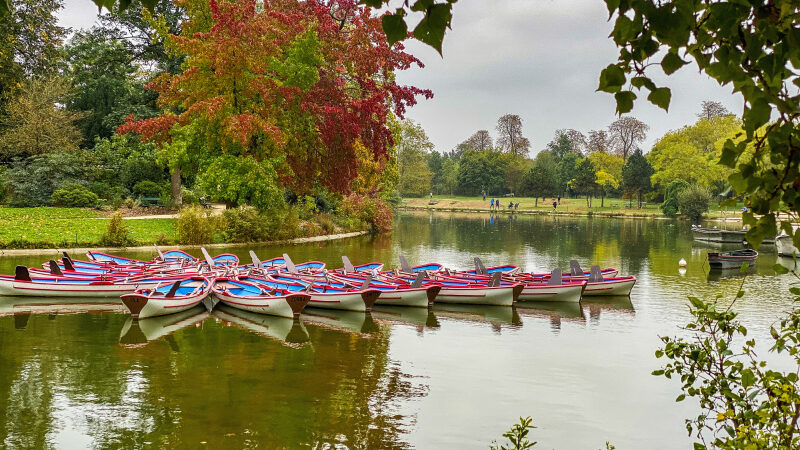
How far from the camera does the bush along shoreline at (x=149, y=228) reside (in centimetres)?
2477

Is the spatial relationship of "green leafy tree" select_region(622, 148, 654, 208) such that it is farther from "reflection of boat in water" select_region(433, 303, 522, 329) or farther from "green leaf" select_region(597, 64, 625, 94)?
"green leaf" select_region(597, 64, 625, 94)

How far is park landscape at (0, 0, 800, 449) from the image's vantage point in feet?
9.34

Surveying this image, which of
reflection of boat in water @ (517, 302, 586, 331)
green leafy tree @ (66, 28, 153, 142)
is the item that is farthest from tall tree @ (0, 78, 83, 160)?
reflection of boat in water @ (517, 302, 586, 331)

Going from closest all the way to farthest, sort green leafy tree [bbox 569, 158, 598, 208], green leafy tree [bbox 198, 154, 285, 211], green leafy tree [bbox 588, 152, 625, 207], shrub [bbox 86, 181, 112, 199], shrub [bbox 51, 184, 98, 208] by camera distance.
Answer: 1. green leafy tree [bbox 198, 154, 285, 211]
2. shrub [bbox 51, 184, 98, 208]
3. shrub [bbox 86, 181, 112, 199]
4. green leafy tree [bbox 569, 158, 598, 208]
5. green leafy tree [bbox 588, 152, 625, 207]

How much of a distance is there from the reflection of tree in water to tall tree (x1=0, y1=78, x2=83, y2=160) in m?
25.0

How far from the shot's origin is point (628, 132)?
103562mm

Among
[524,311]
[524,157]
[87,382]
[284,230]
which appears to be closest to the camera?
[87,382]

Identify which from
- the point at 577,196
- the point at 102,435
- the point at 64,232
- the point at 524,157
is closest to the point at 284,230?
the point at 64,232

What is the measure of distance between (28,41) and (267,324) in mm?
29821

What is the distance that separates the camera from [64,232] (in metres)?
25.5

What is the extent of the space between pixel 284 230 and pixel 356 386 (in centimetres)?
2259

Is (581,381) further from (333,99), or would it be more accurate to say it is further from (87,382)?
(333,99)

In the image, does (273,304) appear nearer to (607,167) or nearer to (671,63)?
(671,63)

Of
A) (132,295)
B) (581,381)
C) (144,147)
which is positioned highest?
(144,147)
